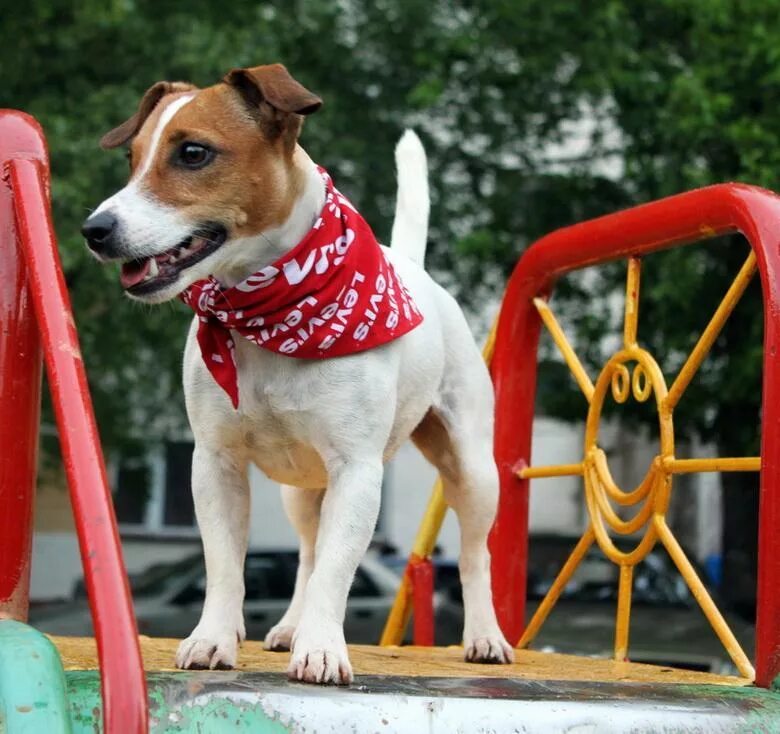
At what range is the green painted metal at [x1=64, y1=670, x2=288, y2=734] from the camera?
2.41 meters

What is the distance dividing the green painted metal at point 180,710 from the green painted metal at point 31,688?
0.10 m

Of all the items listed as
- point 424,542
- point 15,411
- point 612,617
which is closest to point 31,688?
point 15,411

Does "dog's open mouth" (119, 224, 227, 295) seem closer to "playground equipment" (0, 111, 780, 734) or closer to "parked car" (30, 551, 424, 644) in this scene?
"playground equipment" (0, 111, 780, 734)

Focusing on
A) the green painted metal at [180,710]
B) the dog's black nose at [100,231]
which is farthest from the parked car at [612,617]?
the green painted metal at [180,710]

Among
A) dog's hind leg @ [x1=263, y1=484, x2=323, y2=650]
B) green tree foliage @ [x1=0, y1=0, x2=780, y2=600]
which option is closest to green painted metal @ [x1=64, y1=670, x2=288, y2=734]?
dog's hind leg @ [x1=263, y1=484, x2=323, y2=650]

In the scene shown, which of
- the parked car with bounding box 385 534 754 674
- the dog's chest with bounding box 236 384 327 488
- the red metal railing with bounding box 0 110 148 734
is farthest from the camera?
the parked car with bounding box 385 534 754 674

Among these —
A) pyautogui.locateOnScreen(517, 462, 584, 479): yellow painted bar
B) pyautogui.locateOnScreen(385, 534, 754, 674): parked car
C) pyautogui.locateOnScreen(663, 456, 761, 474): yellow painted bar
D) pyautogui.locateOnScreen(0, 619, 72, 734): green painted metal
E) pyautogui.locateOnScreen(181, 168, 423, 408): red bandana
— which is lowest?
pyautogui.locateOnScreen(385, 534, 754, 674): parked car

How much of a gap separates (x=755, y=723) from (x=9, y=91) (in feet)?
33.6

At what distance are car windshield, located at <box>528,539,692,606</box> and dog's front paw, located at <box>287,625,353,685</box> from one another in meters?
6.70

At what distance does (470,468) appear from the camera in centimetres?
429

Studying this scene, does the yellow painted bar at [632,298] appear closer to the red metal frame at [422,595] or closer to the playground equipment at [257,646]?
the playground equipment at [257,646]

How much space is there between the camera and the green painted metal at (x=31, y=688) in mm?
2201

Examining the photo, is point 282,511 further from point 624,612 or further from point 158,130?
point 158,130

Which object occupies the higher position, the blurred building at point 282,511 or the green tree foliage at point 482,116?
the green tree foliage at point 482,116
